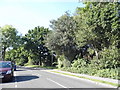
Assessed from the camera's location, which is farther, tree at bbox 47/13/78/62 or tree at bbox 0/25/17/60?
tree at bbox 0/25/17/60

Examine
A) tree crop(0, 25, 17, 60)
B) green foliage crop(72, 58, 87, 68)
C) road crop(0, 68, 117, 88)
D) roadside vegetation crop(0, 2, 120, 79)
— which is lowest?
road crop(0, 68, 117, 88)

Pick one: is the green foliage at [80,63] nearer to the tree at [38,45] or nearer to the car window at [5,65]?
the car window at [5,65]

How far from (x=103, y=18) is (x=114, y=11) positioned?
1316 millimetres

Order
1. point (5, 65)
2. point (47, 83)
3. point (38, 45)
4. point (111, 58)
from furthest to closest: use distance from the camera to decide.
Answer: point (38, 45), point (111, 58), point (5, 65), point (47, 83)

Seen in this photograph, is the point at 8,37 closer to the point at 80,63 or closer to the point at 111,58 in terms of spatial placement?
the point at 80,63

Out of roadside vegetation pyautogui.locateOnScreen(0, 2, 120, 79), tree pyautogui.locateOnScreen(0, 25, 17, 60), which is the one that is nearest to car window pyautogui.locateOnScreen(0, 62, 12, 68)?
roadside vegetation pyautogui.locateOnScreen(0, 2, 120, 79)

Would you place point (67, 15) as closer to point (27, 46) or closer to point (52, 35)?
point (52, 35)

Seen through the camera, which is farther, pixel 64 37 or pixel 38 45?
pixel 38 45

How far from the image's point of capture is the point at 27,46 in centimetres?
→ 6172

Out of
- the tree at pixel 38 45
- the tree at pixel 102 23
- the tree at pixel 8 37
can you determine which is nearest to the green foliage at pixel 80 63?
the tree at pixel 102 23

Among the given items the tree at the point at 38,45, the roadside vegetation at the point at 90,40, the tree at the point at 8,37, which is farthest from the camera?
the tree at the point at 8,37

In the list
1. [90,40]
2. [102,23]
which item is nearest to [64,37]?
[90,40]

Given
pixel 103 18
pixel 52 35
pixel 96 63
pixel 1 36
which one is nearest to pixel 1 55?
pixel 1 36

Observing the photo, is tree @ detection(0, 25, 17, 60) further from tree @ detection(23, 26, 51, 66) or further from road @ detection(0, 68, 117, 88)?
road @ detection(0, 68, 117, 88)
